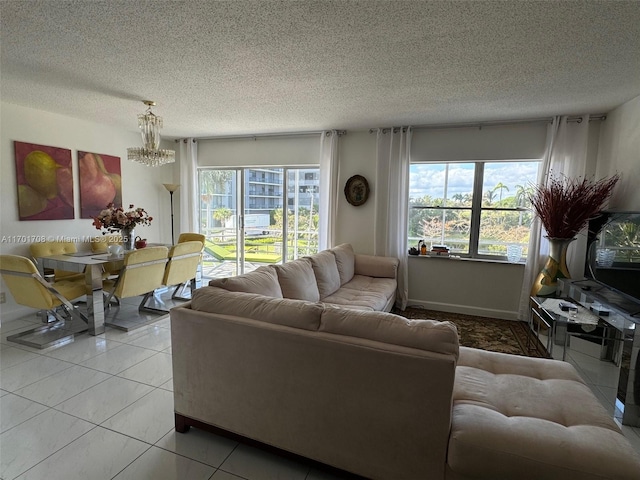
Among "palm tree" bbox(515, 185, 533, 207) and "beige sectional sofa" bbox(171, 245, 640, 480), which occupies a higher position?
"palm tree" bbox(515, 185, 533, 207)

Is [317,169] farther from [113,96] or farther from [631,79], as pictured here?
[631,79]

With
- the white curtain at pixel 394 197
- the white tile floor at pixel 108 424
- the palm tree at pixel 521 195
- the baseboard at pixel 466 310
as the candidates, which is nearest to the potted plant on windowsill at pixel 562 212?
the palm tree at pixel 521 195

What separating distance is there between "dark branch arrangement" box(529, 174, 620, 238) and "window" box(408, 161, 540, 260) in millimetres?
512

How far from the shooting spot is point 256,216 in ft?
18.3

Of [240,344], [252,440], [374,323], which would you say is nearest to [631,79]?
[374,323]

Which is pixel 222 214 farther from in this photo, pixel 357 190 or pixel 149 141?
pixel 357 190

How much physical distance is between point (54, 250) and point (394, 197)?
169 inches

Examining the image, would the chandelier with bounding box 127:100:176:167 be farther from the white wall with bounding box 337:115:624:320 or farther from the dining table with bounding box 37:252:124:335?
the white wall with bounding box 337:115:624:320

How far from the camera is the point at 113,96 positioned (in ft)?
10.7

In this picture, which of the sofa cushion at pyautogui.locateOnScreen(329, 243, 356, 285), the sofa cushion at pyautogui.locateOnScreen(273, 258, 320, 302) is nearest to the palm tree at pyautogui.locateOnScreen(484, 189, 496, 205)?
the sofa cushion at pyautogui.locateOnScreen(329, 243, 356, 285)

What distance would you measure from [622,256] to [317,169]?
12.1 feet

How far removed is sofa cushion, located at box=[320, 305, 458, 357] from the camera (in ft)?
4.60

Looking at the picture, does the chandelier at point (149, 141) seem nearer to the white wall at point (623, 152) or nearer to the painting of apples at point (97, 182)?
the painting of apples at point (97, 182)

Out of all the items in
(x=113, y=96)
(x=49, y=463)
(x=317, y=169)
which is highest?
(x=113, y=96)
